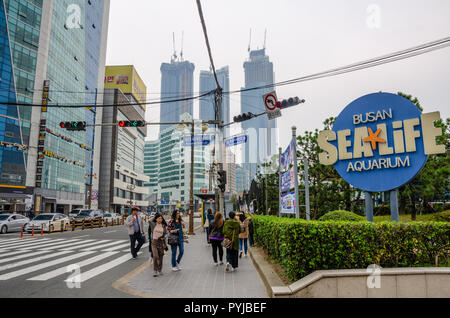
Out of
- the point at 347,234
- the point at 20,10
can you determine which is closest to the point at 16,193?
the point at 20,10

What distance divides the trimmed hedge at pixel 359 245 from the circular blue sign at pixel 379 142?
2.19 meters

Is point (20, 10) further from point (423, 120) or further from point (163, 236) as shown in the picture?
point (423, 120)

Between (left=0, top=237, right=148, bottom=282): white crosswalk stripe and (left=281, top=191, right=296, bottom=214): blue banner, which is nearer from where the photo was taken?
(left=0, top=237, right=148, bottom=282): white crosswalk stripe

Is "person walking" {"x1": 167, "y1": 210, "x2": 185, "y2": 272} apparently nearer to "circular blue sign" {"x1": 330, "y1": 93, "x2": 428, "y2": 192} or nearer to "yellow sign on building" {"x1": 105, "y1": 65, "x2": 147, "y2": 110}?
"circular blue sign" {"x1": 330, "y1": 93, "x2": 428, "y2": 192}

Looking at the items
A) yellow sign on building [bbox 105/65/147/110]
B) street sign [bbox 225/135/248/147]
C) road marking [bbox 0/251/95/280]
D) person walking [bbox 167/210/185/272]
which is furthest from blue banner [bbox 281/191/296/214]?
yellow sign on building [bbox 105/65/147/110]

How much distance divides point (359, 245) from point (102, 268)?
728cm

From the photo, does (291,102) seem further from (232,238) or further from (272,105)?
(232,238)

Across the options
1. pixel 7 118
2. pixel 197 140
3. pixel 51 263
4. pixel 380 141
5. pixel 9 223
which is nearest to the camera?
pixel 380 141

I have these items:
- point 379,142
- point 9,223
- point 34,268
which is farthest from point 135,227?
point 9,223

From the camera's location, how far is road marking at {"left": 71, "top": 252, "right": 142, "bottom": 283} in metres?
8.03

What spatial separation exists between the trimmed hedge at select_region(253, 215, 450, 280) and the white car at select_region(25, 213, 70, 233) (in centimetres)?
2221

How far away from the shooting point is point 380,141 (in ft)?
27.4

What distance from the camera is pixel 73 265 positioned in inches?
380

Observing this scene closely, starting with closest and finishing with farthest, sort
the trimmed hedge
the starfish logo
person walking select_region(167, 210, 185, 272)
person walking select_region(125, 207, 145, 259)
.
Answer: the trimmed hedge, the starfish logo, person walking select_region(167, 210, 185, 272), person walking select_region(125, 207, 145, 259)
